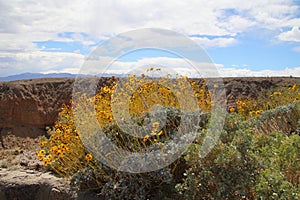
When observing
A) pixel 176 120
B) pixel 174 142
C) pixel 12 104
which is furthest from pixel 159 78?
pixel 12 104

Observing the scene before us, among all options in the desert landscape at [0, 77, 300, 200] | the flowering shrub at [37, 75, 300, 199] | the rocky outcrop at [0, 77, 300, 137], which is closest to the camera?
the flowering shrub at [37, 75, 300, 199]

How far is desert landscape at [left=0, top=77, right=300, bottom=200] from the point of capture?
4.89 m

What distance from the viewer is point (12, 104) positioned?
1970 cm

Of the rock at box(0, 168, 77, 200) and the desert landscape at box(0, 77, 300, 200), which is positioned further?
the desert landscape at box(0, 77, 300, 200)

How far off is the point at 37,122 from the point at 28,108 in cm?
95

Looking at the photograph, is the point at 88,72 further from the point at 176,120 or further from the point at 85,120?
the point at 176,120

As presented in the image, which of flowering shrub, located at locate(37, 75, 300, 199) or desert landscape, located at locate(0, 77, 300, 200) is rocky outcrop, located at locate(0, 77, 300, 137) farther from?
flowering shrub, located at locate(37, 75, 300, 199)

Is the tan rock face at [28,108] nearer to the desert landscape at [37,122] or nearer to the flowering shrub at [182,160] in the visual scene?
the desert landscape at [37,122]

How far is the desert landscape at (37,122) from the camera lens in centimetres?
→ 489

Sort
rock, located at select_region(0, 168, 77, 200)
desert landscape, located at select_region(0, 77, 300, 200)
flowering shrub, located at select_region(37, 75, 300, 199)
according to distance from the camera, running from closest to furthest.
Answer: flowering shrub, located at select_region(37, 75, 300, 199) → rock, located at select_region(0, 168, 77, 200) → desert landscape, located at select_region(0, 77, 300, 200)

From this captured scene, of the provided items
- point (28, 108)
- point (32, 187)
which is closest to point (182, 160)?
point (32, 187)

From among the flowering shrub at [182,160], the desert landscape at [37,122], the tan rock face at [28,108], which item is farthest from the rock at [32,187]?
the tan rock face at [28,108]

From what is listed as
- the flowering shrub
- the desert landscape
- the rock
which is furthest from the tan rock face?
the flowering shrub

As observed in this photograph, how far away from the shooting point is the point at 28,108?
19.8 metres
